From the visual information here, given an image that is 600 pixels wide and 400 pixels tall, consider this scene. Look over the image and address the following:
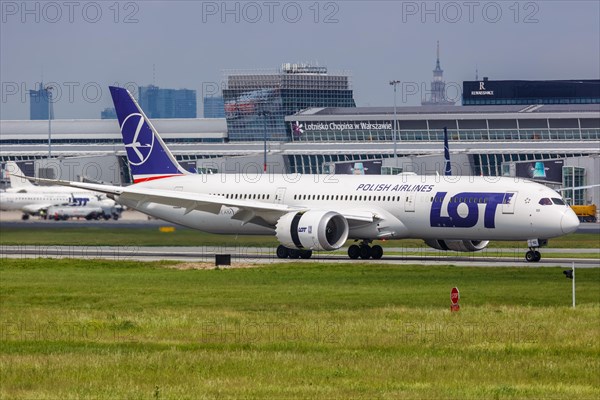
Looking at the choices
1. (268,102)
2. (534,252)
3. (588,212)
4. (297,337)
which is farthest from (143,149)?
(268,102)

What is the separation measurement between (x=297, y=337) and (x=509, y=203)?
3040 cm

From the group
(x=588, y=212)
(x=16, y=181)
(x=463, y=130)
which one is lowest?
(x=588, y=212)

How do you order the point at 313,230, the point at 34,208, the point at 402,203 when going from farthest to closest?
the point at 34,208 → the point at 402,203 → the point at 313,230

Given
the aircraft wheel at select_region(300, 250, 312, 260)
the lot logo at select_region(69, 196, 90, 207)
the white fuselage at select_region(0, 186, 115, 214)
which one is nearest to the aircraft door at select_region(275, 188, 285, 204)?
the aircraft wheel at select_region(300, 250, 312, 260)

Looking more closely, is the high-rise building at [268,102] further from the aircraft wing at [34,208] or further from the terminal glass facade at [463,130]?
the aircraft wing at [34,208]

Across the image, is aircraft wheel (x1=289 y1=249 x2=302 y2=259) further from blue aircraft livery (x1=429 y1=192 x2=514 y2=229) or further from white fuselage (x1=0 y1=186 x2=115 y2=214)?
white fuselage (x1=0 y1=186 x2=115 y2=214)

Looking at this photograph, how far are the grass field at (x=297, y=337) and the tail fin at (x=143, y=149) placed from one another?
20104 mm

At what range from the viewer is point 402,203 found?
198ft

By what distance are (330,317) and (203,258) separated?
28866 mm

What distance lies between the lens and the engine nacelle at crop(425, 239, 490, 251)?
203 feet

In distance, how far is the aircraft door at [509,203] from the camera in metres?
57.9

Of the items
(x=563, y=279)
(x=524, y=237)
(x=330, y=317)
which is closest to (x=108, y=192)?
(x=524, y=237)

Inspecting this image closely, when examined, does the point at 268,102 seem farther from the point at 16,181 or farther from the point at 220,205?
the point at 220,205

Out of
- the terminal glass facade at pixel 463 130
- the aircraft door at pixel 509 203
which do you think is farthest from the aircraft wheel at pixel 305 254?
the terminal glass facade at pixel 463 130
